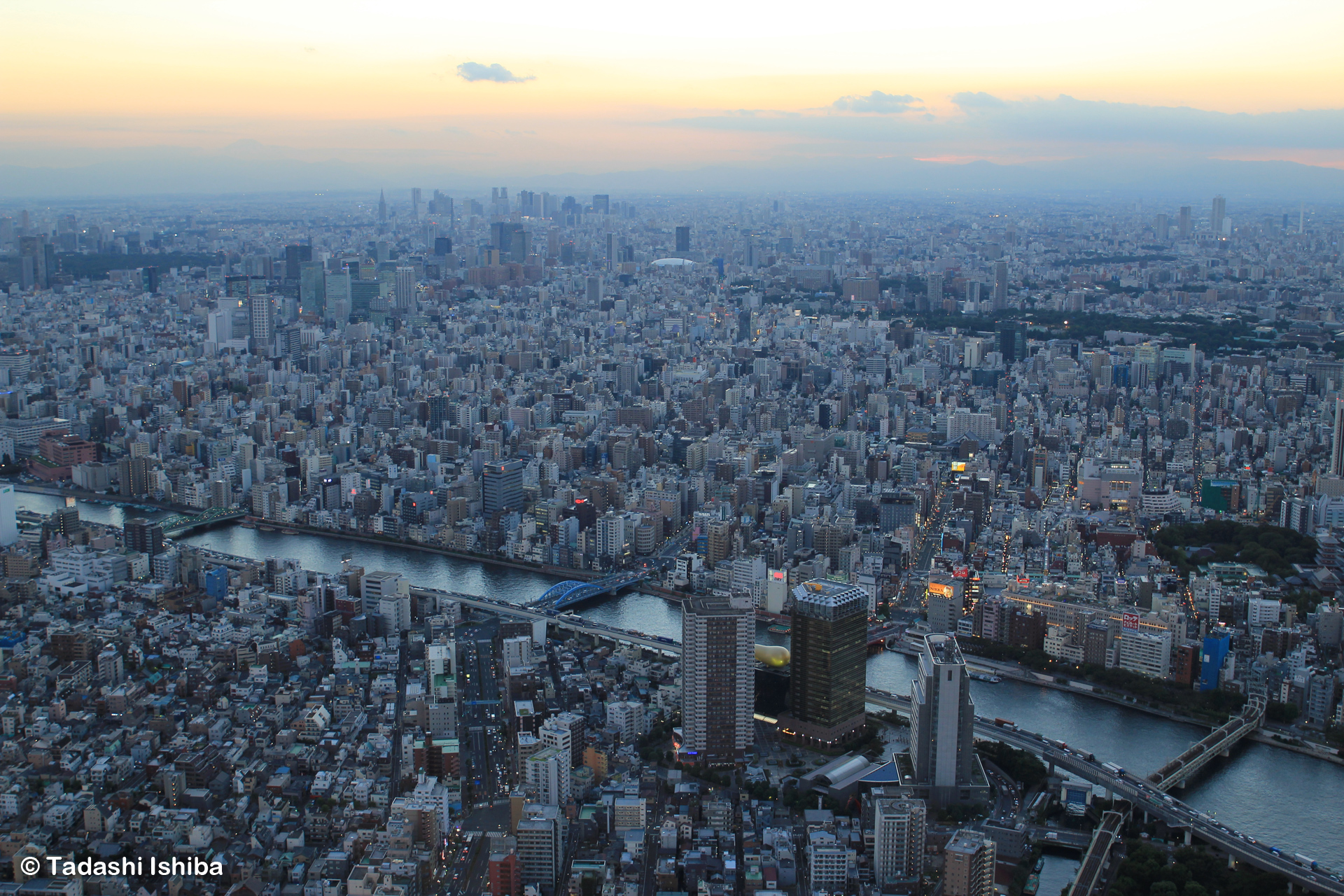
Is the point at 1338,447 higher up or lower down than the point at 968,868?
higher up

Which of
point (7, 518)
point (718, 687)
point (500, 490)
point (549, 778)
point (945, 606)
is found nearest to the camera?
point (549, 778)

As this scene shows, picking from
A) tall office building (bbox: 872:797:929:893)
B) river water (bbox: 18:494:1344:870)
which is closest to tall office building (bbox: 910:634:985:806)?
tall office building (bbox: 872:797:929:893)

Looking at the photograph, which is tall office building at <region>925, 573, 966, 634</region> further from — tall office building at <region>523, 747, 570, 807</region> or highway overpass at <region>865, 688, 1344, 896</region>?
tall office building at <region>523, 747, 570, 807</region>

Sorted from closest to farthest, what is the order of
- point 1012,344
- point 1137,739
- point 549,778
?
point 549,778, point 1137,739, point 1012,344

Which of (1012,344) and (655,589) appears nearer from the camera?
(655,589)

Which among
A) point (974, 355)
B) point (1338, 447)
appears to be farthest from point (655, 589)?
point (974, 355)

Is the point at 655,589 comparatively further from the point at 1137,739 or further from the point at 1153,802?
the point at 1153,802

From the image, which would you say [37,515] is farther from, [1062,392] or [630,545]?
[1062,392]
